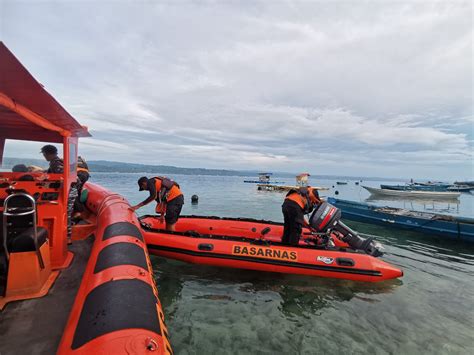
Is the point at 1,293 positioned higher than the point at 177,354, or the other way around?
the point at 1,293

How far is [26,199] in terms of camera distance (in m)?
2.63

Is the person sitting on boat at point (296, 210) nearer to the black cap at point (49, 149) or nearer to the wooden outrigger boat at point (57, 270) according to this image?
the wooden outrigger boat at point (57, 270)

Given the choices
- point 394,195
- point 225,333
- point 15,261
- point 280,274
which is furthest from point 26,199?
point 394,195

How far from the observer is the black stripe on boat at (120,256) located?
2600 mm

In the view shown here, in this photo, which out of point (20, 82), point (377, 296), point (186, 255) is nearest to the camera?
point (20, 82)

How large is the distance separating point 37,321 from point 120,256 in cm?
82

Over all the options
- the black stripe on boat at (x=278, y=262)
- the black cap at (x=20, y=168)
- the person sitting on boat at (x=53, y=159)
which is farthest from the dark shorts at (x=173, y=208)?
the black cap at (x=20, y=168)

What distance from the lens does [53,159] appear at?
403cm

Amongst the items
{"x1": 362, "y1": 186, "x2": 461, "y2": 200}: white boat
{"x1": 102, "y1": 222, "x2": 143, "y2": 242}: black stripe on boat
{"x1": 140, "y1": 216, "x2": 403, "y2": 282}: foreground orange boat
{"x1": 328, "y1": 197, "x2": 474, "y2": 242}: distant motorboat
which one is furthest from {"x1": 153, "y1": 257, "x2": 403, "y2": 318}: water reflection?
{"x1": 362, "y1": 186, "x2": 461, "y2": 200}: white boat

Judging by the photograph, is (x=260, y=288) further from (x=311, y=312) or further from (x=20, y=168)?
(x=20, y=168)

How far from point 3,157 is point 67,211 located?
1.27 metres

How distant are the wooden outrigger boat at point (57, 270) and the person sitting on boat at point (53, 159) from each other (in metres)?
0.14

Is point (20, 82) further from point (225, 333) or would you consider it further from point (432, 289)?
point (432, 289)

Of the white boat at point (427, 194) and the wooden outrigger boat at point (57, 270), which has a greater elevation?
the wooden outrigger boat at point (57, 270)
